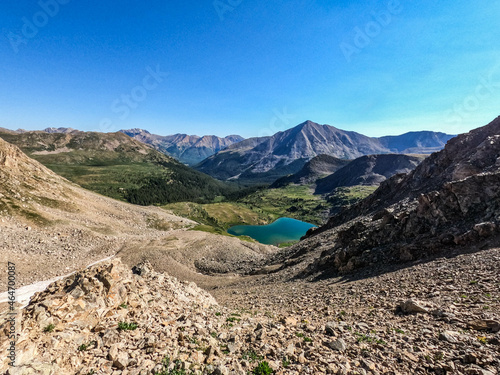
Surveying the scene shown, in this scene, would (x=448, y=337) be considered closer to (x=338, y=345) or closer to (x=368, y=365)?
(x=368, y=365)

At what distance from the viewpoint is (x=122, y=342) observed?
1228 cm

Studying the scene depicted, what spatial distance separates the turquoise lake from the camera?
150 metres

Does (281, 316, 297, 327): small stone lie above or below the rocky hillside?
below

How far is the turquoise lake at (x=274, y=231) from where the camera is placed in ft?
492

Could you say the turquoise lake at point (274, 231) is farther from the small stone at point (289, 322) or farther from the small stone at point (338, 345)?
the small stone at point (338, 345)

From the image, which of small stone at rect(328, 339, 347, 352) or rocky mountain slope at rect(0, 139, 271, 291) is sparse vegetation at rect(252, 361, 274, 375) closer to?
small stone at rect(328, 339, 347, 352)

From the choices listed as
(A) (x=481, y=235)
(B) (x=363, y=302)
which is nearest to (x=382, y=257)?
(A) (x=481, y=235)

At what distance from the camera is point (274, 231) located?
17162cm

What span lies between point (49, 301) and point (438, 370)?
2009 cm

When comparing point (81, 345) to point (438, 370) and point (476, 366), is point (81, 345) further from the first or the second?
point (476, 366)

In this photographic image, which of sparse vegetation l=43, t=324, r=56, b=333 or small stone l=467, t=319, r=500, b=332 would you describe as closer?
small stone l=467, t=319, r=500, b=332

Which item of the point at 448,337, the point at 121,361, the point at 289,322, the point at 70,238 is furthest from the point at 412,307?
the point at 70,238

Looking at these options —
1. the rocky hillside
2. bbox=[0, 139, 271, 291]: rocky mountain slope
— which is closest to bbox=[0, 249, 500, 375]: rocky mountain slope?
the rocky hillside

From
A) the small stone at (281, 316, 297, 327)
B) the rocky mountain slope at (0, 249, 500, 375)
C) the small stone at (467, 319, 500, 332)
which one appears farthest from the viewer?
the small stone at (281, 316, 297, 327)
